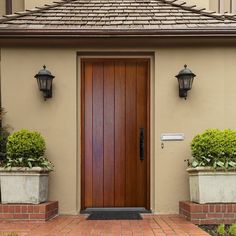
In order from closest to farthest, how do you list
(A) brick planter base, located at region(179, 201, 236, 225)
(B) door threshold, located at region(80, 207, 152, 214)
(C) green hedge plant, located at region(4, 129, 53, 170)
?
(A) brick planter base, located at region(179, 201, 236, 225), (C) green hedge plant, located at region(4, 129, 53, 170), (B) door threshold, located at region(80, 207, 152, 214)

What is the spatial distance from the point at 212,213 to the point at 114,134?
6.67 feet

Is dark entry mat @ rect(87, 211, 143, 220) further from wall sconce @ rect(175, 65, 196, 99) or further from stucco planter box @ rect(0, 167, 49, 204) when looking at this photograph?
wall sconce @ rect(175, 65, 196, 99)

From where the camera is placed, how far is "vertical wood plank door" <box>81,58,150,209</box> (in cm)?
614

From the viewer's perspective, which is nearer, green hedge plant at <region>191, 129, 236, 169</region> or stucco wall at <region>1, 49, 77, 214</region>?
green hedge plant at <region>191, 129, 236, 169</region>

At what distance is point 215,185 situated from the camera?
5.23 metres

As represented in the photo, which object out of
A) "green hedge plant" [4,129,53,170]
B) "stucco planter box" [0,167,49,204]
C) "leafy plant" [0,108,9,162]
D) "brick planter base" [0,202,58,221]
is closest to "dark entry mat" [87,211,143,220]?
"brick planter base" [0,202,58,221]

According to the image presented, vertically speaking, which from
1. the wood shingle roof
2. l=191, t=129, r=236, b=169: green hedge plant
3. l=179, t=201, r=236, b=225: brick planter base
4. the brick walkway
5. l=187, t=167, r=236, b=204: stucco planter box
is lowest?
the brick walkway

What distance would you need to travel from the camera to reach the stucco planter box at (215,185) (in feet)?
17.1

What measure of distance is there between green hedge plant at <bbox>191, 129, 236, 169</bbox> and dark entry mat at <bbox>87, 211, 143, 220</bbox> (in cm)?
123

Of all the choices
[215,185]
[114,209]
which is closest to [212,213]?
[215,185]

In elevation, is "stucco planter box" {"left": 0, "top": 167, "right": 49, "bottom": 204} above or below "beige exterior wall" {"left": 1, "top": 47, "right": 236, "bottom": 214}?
below

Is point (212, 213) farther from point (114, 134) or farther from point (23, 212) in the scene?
point (23, 212)

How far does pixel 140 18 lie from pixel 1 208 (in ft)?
12.5

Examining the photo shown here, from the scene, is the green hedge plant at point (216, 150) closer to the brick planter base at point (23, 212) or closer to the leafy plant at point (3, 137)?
the brick planter base at point (23, 212)
